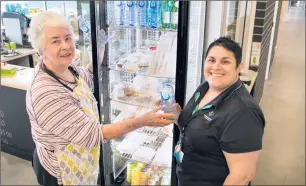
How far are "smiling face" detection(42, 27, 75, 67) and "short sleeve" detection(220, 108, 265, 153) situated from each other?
3.12ft

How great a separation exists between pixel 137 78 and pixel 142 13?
1.90ft

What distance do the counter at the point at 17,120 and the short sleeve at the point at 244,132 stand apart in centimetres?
239

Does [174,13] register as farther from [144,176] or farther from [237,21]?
[144,176]

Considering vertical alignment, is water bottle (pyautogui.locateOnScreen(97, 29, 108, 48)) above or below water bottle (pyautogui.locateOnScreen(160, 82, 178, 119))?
above

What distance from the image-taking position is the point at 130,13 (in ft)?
7.98

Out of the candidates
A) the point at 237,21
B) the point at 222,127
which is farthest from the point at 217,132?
the point at 237,21

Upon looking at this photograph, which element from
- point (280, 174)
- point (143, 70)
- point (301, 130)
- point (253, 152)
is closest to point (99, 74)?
point (143, 70)

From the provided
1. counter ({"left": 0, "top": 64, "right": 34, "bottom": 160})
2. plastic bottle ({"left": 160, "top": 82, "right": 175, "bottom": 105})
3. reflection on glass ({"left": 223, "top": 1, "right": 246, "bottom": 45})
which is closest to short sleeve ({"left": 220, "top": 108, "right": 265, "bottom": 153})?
plastic bottle ({"left": 160, "top": 82, "right": 175, "bottom": 105})

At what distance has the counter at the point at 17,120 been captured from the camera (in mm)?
3133

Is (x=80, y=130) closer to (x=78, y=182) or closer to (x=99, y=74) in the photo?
(x=78, y=182)

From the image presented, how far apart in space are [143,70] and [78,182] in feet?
3.36

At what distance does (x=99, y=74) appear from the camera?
238cm

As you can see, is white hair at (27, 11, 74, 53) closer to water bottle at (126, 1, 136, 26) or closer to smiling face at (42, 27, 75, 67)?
smiling face at (42, 27, 75, 67)

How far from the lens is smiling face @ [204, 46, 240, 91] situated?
4.90 ft
